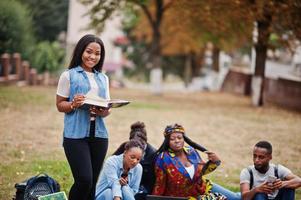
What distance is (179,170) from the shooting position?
6.12 meters

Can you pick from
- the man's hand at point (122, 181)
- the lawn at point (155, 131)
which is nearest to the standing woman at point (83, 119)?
the man's hand at point (122, 181)

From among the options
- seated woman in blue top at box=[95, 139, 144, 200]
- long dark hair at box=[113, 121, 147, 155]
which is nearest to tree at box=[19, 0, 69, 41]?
long dark hair at box=[113, 121, 147, 155]

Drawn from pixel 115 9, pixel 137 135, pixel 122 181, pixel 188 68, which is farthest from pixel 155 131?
pixel 188 68

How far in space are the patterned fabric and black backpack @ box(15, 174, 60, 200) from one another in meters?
1.14

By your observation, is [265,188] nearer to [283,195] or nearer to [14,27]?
[283,195]

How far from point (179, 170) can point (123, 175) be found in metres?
0.60

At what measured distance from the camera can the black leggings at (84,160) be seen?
512 cm

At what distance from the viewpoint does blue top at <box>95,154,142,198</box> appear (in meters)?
5.80

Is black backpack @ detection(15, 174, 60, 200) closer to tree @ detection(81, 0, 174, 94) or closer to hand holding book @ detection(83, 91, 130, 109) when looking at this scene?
hand holding book @ detection(83, 91, 130, 109)

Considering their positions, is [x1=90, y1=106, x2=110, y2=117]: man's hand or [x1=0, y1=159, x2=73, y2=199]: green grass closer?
[x1=90, y1=106, x2=110, y2=117]: man's hand

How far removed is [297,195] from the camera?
24.1ft

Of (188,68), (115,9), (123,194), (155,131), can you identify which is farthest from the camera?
(188,68)

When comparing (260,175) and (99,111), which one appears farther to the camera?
(260,175)

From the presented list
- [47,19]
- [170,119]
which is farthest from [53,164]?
[47,19]
